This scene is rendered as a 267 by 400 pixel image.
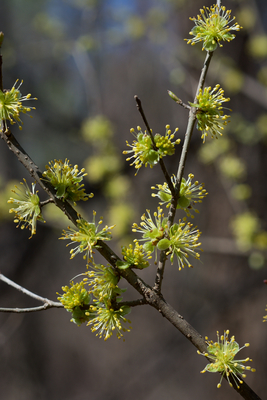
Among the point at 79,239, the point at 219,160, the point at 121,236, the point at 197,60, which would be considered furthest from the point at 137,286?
the point at 197,60

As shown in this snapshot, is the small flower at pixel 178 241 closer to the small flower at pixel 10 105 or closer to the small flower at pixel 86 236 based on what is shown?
the small flower at pixel 86 236

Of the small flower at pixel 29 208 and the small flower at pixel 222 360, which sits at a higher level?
the small flower at pixel 29 208

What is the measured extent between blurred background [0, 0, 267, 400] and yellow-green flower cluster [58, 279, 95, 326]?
1.58 metres

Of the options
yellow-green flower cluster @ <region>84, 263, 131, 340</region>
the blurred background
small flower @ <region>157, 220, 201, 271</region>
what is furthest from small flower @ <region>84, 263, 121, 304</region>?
the blurred background

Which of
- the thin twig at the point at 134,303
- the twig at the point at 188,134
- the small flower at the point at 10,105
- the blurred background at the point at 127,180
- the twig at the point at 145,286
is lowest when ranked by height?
the thin twig at the point at 134,303

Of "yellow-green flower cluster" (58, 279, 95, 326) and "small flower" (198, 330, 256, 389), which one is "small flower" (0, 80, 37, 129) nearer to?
"yellow-green flower cluster" (58, 279, 95, 326)

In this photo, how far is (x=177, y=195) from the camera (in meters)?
0.53

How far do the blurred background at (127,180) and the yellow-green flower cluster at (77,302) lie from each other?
158cm

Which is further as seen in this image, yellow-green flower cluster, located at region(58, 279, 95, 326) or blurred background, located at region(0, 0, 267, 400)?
blurred background, located at region(0, 0, 267, 400)

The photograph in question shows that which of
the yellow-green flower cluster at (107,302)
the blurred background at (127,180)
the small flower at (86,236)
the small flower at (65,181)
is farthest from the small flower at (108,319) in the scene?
the blurred background at (127,180)

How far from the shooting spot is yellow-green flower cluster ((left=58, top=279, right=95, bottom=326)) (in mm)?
547

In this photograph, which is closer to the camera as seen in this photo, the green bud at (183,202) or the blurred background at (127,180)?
the green bud at (183,202)

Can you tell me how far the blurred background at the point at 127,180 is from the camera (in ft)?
7.52

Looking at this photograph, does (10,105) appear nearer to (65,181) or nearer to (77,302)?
(65,181)
